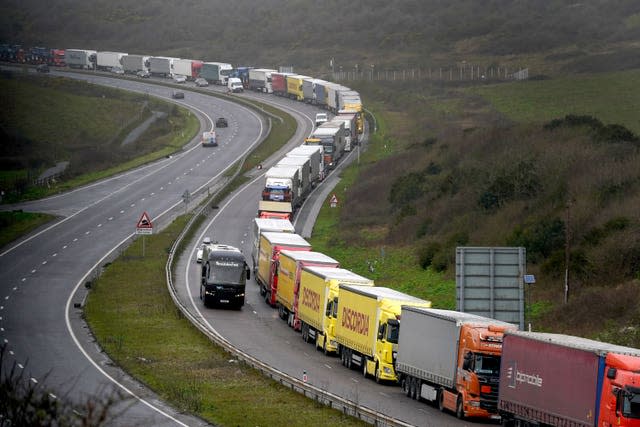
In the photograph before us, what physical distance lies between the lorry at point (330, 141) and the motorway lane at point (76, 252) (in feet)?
33.6

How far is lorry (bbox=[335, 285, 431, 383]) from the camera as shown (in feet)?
145

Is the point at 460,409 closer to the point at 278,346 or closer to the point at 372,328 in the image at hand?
the point at 372,328

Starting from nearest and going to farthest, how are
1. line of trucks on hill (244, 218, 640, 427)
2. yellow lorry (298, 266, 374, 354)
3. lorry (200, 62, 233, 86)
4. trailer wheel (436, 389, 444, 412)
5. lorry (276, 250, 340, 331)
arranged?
line of trucks on hill (244, 218, 640, 427) < trailer wheel (436, 389, 444, 412) < yellow lorry (298, 266, 374, 354) < lorry (276, 250, 340, 331) < lorry (200, 62, 233, 86)

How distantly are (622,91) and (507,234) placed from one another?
58316 mm

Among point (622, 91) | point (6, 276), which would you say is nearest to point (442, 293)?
point (6, 276)

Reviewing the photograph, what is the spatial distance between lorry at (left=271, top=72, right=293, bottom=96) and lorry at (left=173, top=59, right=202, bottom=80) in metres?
19.5

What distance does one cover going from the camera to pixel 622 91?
12325 cm

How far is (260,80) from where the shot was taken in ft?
601

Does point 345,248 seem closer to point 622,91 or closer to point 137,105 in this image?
point 622,91

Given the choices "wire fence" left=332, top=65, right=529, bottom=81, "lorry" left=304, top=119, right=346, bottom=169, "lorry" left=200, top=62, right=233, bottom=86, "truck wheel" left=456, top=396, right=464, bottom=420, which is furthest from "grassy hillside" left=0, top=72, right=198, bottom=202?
"truck wheel" left=456, top=396, right=464, bottom=420

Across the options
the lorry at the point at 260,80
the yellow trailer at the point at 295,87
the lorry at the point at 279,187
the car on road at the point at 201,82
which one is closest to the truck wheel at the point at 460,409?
the lorry at the point at 279,187

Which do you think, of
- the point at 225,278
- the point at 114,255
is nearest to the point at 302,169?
the point at 114,255

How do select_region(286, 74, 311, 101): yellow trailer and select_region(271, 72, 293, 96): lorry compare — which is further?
select_region(271, 72, 293, 96): lorry

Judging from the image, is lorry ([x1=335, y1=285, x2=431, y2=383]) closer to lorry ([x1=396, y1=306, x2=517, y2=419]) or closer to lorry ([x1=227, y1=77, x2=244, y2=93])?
lorry ([x1=396, y1=306, x2=517, y2=419])
